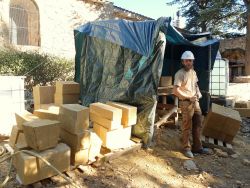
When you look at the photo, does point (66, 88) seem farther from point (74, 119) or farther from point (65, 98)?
point (74, 119)

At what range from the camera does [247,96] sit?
1048 cm

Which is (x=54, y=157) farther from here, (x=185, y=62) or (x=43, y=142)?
(x=185, y=62)

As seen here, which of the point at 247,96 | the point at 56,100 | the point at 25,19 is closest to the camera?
the point at 56,100

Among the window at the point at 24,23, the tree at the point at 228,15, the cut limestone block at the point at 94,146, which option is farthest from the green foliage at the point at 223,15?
the cut limestone block at the point at 94,146

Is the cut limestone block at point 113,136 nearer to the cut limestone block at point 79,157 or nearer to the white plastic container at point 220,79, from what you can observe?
the cut limestone block at point 79,157

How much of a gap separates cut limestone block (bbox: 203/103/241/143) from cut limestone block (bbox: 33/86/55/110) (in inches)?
129

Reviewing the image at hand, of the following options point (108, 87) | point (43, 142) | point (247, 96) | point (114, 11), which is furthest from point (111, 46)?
point (114, 11)

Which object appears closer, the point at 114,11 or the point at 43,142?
the point at 43,142

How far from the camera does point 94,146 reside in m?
4.34

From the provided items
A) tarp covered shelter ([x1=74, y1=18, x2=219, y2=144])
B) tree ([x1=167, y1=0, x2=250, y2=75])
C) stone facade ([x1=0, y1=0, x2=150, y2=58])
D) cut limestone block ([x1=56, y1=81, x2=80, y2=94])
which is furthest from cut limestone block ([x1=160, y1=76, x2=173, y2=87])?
tree ([x1=167, y1=0, x2=250, y2=75])

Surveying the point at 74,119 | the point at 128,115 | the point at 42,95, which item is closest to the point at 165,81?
the point at 128,115

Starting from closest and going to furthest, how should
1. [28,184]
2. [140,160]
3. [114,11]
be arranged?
[28,184], [140,160], [114,11]

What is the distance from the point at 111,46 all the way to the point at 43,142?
3185 mm

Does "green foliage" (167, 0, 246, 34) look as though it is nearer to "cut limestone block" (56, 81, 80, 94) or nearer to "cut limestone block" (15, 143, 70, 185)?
"cut limestone block" (56, 81, 80, 94)
